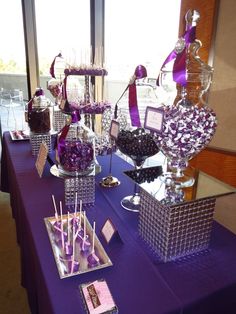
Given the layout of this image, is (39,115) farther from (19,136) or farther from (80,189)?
(80,189)

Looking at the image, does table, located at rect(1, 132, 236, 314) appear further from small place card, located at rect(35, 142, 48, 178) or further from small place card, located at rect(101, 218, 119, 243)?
small place card, located at rect(35, 142, 48, 178)

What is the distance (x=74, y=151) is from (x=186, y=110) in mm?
539

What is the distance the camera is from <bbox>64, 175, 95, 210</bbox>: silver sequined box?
97 cm

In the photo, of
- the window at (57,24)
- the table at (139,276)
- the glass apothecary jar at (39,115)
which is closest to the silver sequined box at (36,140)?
the glass apothecary jar at (39,115)

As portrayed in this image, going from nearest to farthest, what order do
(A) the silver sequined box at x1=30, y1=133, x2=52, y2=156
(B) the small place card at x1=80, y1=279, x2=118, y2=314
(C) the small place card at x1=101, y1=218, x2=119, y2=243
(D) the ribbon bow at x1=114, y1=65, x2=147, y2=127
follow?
(B) the small place card at x1=80, y1=279, x2=118, y2=314 → (C) the small place card at x1=101, y1=218, x2=119, y2=243 → (D) the ribbon bow at x1=114, y1=65, x2=147, y2=127 → (A) the silver sequined box at x1=30, y1=133, x2=52, y2=156

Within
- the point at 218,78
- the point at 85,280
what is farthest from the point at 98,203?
the point at 218,78

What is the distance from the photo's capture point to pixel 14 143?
5.90 ft

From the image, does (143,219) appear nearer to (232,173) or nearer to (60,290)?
(60,290)

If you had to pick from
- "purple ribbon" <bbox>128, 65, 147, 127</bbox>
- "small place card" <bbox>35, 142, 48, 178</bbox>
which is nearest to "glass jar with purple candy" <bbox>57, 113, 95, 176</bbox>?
"small place card" <bbox>35, 142, 48, 178</bbox>

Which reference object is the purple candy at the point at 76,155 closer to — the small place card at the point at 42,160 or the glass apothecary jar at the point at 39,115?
the small place card at the point at 42,160

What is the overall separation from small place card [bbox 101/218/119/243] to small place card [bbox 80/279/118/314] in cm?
16

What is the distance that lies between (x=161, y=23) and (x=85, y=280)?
6.60ft

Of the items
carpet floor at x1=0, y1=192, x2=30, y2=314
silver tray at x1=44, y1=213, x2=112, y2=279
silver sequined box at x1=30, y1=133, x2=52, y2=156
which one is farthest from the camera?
silver sequined box at x1=30, y1=133, x2=52, y2=156

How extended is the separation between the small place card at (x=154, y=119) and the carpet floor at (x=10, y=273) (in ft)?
3.83
